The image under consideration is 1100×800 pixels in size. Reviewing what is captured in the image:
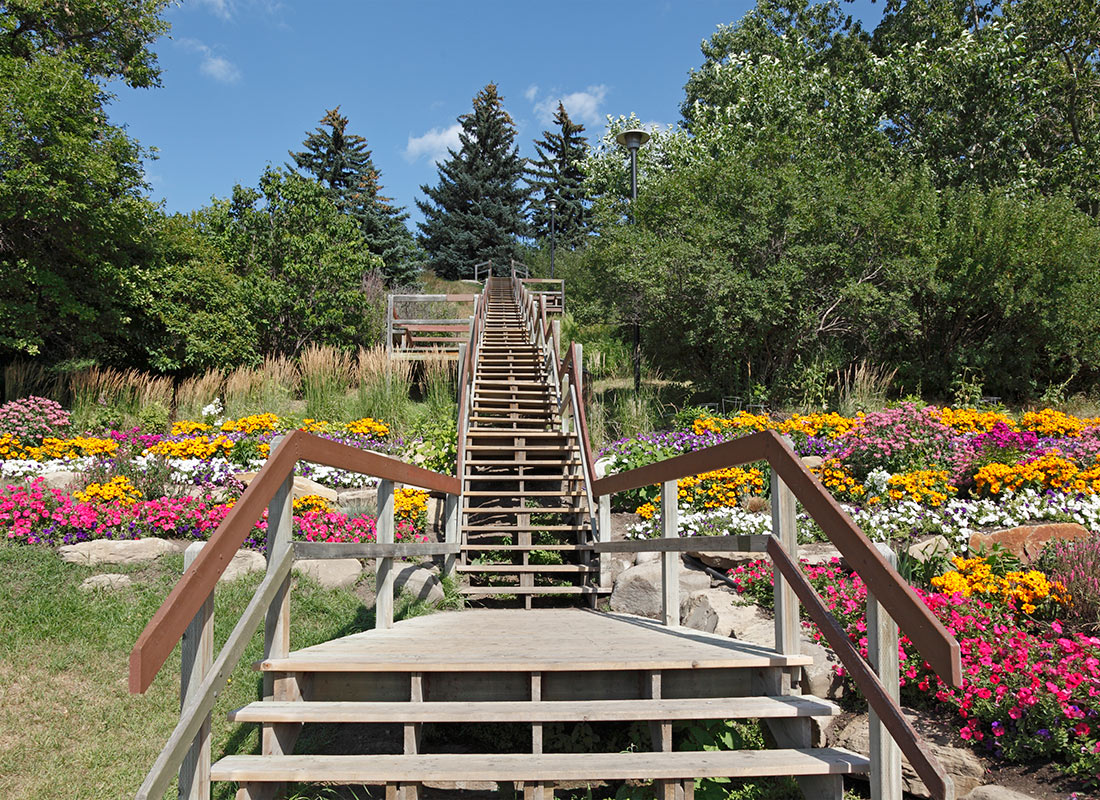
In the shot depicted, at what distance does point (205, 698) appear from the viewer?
2086 mm

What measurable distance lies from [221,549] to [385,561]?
1859 mm

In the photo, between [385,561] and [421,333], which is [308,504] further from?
[421,333]

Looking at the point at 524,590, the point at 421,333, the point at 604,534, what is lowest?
the point at 524,590

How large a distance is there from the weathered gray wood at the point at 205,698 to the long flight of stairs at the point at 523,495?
4082mm

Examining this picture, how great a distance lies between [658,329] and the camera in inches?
506

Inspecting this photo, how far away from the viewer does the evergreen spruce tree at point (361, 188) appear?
1444 inches

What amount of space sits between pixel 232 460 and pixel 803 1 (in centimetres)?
2702

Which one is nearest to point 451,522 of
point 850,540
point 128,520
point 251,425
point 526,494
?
point 526,494

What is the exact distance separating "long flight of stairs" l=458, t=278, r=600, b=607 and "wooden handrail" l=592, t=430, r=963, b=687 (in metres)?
3.44

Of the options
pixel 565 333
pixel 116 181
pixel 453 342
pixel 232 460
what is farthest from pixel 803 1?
pixel 232 460

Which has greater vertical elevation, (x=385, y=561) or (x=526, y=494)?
(x=385, y=561)

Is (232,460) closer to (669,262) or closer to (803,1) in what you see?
(669,262)

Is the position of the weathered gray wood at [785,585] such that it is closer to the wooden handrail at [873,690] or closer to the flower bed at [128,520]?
the wooden handrail at [873,690]

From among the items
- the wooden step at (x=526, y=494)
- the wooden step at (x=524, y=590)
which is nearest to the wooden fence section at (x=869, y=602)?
the wooden step at (x=524, y=590)
